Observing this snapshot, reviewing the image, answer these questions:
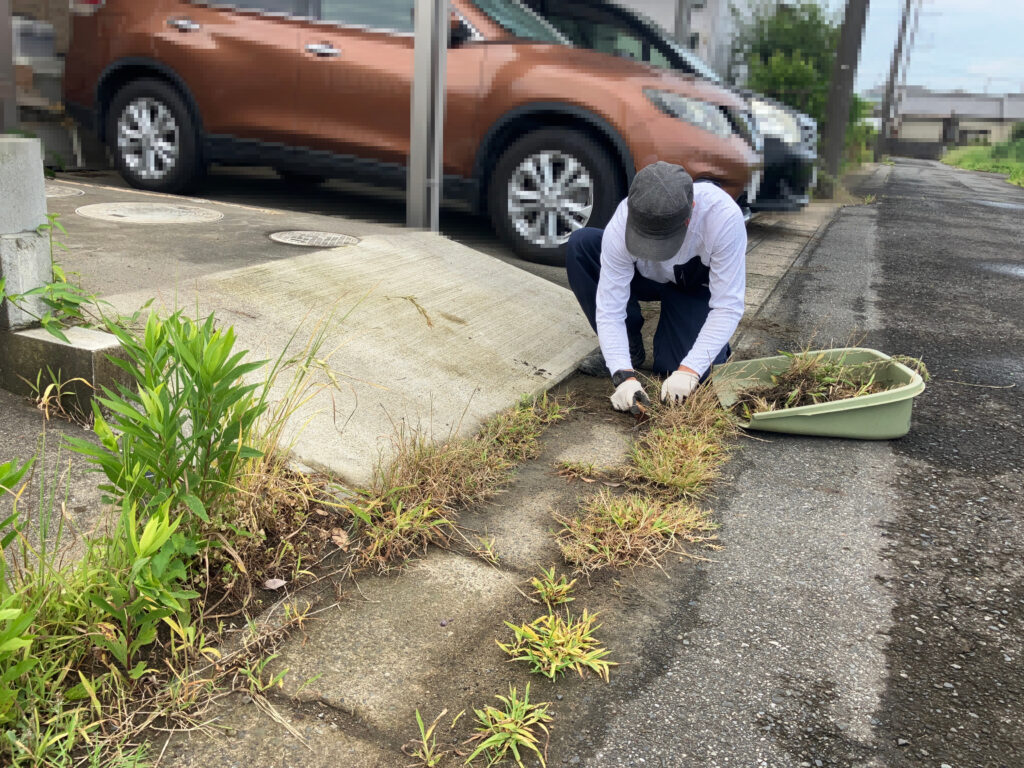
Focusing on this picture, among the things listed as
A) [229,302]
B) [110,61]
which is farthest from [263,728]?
[110,61]

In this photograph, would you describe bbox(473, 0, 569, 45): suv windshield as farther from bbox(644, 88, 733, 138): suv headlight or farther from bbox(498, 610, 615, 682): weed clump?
bbox(498, 610, 615, 682): weed clump

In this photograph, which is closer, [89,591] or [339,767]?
[339,767]

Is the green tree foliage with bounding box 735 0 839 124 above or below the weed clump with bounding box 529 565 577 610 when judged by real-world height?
above

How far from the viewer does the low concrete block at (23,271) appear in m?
2.51

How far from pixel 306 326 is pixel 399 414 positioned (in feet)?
2.08

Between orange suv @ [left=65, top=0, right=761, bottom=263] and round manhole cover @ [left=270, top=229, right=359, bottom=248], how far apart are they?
1.03 metres

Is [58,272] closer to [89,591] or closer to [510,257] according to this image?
[89,591]

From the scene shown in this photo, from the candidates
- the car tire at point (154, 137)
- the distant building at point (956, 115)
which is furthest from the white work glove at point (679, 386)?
the distant building at point (956, 115)

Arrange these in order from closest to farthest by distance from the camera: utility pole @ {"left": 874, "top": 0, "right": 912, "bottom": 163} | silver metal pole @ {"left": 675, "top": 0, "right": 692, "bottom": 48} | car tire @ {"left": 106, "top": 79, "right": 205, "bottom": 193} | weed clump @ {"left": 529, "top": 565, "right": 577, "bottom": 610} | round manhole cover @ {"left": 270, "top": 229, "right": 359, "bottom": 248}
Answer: weed clump @ {"left": 529, "top": 565, "right": 577, "bottom": 610} < round manhole cover @ {"left": 270, "top": 229, "right": 359, "bottom": 248} < car tire @ {"left": 106, "top": 79, "right": 205, "bottom": 193} < silver metal pole @ {"left": 675, "top": 0, "right": 692, "bottom": 48} < utility pole @ {"left": 874, "top": 0, "right": 912, "bottom": 163}

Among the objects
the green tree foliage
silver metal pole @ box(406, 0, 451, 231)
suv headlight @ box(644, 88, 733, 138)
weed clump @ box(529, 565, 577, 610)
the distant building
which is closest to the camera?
weed clump @ box(529, 565, 577, 610)

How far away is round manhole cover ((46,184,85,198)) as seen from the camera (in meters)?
5.25

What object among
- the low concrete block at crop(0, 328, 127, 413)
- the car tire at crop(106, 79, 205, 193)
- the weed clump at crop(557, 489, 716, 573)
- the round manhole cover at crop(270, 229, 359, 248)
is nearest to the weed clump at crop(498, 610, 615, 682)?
the weed clump at crop(557, 489, 716, 573)

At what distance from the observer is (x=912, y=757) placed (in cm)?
176

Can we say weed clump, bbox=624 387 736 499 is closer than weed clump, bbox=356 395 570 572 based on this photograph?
No
